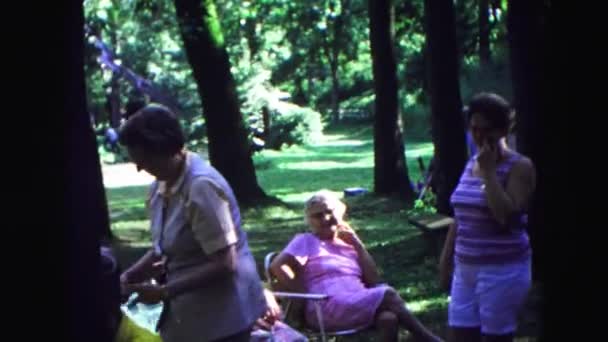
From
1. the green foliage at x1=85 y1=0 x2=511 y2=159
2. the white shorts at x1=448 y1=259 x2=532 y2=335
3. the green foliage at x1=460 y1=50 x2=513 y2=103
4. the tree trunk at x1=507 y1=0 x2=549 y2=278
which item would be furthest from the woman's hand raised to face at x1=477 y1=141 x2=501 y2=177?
the green foliage at x1=460 y1=50 x2=513 y2=103

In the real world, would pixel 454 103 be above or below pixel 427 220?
above

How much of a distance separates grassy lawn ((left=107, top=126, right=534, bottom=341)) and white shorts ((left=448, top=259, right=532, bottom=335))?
2.73 metres

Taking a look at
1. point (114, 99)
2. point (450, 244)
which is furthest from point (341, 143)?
point (450, 244)

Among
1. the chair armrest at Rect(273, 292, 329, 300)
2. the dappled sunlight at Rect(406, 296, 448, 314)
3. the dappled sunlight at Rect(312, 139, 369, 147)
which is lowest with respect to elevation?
the dappled sunlight at Rect(312, 139, 369, 147)

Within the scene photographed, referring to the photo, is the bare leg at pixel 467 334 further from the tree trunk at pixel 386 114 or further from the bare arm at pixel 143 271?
the tree trunk at pixel 386 114

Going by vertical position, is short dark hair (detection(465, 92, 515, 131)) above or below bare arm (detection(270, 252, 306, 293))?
above

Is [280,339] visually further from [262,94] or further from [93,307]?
[262,94]

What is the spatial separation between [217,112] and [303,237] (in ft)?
39.5

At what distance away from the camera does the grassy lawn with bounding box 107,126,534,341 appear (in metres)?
11.1

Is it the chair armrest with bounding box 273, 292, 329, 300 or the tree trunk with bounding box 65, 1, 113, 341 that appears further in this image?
the chair armrest with bounding box 273, 292, 329, 300

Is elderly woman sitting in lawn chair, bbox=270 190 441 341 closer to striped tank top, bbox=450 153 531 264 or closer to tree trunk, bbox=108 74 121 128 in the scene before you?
striped tank top, bbox=450 153 531 264

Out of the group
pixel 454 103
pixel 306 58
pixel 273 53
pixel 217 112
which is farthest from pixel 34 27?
pixel 306 58

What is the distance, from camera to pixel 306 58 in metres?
62.2

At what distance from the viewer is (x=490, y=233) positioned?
18.2 feet
